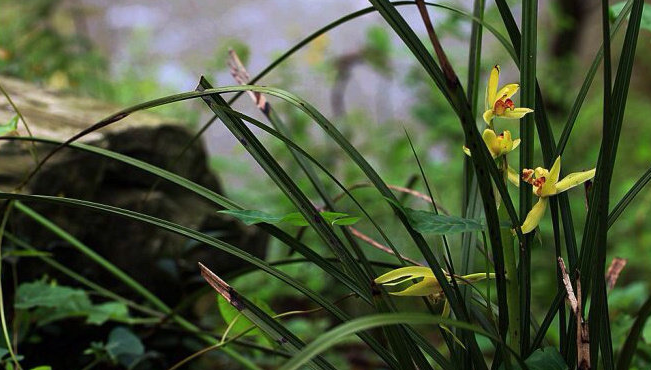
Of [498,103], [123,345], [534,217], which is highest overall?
[498,103]

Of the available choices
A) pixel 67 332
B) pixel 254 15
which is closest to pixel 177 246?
pixel 67 332

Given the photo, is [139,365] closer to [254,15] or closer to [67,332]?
[67,332]

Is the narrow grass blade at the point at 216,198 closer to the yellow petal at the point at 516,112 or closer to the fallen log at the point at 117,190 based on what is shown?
the yellow petal at the point at 516,112

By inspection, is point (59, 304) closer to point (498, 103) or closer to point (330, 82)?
point (498, 103)

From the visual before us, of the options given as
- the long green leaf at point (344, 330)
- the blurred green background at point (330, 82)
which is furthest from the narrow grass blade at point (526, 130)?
the blurred green background at point (330, 82)

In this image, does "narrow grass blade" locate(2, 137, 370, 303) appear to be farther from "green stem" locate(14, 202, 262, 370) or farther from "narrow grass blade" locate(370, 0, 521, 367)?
"green stem" locate(14, 202, 262, 370)

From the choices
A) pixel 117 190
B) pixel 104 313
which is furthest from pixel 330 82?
pixel 104 313
